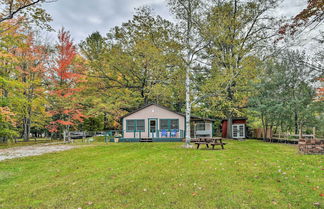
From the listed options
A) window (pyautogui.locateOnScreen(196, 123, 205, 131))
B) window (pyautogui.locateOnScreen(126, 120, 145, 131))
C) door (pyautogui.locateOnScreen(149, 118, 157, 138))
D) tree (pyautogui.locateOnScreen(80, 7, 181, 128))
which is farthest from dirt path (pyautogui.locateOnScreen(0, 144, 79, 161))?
window (pyautogui.locateOnScreen(196, 123, 205, 131))

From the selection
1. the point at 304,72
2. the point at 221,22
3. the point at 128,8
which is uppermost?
the point at 128,8

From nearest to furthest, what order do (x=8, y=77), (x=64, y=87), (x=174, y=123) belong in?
1. (x=8, y=77)
2. (x=174, y=123)
3. (x=64, y=87)

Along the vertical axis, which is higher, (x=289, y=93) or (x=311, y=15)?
(x=311, y=15)

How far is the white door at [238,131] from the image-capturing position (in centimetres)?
2136

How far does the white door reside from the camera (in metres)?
21.4

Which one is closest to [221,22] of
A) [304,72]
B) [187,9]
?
[187,9]

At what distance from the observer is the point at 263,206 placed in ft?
11.1

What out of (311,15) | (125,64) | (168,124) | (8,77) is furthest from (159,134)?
(311,15)

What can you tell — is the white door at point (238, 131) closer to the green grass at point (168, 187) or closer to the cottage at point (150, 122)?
the cottage at point (150, 122)

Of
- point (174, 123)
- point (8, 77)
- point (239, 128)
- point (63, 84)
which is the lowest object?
point (239, 128)

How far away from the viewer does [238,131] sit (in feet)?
70.7

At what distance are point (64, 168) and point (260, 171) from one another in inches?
258

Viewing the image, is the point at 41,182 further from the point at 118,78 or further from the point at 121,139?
the point at 118,78

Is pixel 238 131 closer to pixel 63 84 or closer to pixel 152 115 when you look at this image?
pixel 152 115
